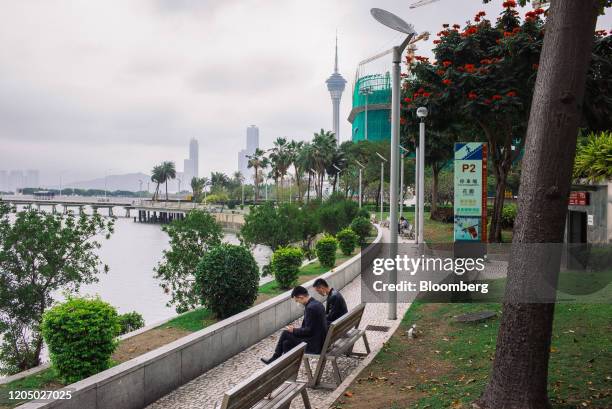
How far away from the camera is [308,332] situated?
678 cm

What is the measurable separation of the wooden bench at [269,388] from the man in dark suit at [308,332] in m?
1.06

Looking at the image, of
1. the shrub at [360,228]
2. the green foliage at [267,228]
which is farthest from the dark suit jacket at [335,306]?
the shrub at [360,228]

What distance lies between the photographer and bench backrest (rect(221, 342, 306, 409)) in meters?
4.23

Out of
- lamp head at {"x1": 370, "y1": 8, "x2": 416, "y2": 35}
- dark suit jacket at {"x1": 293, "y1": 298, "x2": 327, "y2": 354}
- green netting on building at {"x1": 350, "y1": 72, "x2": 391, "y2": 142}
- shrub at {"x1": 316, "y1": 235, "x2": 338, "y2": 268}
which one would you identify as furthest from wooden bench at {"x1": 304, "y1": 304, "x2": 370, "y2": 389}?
green netting on building at {"x1": 350, "y1": 72, "x2": 391, "y2": 142}

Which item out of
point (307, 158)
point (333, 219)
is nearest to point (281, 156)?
point (307, 158)

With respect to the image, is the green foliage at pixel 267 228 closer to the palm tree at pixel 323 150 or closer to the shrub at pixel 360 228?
the shrub at pixel 360 228

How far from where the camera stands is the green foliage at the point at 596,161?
43.7 ft

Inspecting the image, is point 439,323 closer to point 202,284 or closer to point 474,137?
point 202,284

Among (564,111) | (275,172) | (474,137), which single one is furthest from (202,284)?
(275,172)

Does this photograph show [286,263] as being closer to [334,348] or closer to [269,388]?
[334,348]

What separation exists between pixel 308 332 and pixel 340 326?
451mm

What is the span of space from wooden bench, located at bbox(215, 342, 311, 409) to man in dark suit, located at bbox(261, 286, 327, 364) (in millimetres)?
1062

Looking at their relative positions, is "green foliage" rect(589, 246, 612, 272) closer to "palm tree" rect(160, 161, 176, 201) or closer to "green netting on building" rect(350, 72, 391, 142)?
"green netting on building" rect(350, 72, 391, 142)

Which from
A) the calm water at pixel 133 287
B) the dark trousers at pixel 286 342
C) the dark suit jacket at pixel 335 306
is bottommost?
the calm water at pixel 133 287
